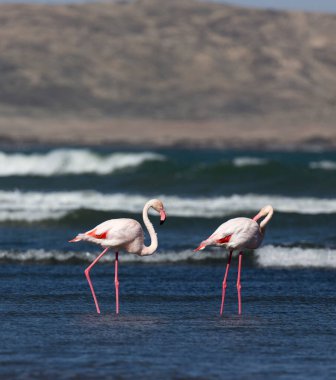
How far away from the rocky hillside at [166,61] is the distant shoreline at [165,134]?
5.68 meters

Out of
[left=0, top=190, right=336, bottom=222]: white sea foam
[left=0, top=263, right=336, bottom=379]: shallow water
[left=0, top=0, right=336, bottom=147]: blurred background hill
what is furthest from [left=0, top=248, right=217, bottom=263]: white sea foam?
[left=0, top=0, right=336, bottom=147]: blurred background hill

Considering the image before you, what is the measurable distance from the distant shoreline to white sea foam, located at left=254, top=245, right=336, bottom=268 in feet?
253

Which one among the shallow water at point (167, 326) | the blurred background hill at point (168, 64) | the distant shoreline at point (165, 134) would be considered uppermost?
the blurred background hill at point (168, 64)

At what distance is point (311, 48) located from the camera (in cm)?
14375

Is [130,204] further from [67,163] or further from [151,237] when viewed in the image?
[67,163]

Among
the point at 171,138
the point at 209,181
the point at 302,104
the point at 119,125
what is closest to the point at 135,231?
the point at 209,181

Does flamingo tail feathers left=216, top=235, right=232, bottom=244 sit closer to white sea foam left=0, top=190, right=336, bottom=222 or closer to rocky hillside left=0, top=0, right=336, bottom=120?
white sea foam left=0, top=190, right=336, bottom=222

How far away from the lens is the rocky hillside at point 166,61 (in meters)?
125

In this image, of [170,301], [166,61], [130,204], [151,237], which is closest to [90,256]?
[170,301]

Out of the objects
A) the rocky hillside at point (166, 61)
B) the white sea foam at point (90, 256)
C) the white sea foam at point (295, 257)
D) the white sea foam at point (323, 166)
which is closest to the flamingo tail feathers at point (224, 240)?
→ the white sea foam at point (295, 257)

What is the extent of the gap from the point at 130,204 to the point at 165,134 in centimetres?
7659

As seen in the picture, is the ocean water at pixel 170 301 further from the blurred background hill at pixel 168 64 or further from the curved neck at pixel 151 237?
the blurred background hill at pixel 168 64

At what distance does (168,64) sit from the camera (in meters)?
135

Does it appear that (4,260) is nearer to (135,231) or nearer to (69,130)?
(135,231)
